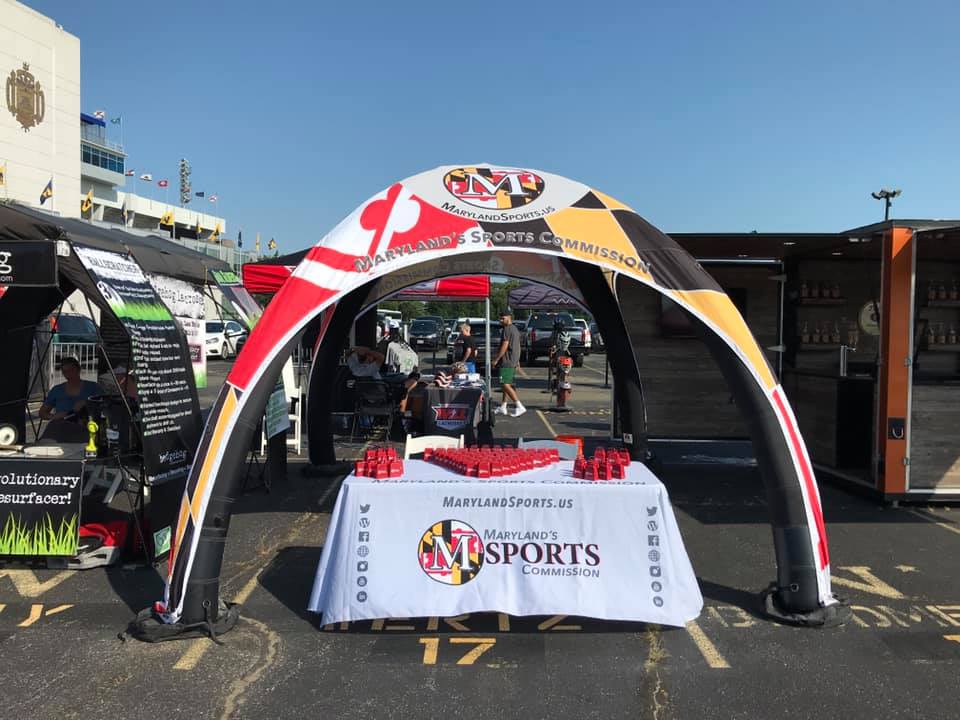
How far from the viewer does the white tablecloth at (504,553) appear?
445cm

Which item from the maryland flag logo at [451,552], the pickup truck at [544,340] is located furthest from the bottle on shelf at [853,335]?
the pickup truck at [544,340]

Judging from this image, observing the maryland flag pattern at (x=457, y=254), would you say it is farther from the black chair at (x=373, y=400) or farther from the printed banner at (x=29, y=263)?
the black chair at (x=373, y=400)

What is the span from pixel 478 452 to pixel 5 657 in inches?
117

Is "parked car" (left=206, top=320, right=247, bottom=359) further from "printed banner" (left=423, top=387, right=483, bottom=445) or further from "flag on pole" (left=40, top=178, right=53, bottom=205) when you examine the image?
"flag on pole" (left=40, top=178, right=53, bottom=205)

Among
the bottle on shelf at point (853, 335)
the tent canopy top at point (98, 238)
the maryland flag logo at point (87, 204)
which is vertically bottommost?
the bottle on shelf at point (853, 335)

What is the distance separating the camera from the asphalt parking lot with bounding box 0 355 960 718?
3613 millimetres

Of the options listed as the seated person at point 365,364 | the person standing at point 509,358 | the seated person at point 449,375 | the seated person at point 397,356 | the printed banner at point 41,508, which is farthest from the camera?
the seated person at point 397,356

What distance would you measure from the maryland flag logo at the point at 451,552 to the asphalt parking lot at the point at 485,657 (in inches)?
12.7

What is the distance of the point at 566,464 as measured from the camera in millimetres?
5230

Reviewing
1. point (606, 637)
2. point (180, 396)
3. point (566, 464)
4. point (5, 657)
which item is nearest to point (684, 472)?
point (566, 464)

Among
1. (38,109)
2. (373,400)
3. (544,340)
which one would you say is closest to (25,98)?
(38,109)

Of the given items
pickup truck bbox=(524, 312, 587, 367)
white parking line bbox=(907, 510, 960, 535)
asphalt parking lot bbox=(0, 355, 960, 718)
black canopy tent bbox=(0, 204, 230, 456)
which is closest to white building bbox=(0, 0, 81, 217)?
pickup truck bbox=(524, 312, 587, 367)

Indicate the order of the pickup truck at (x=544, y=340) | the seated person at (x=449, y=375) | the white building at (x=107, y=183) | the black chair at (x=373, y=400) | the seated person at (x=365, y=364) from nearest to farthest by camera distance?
the seated person at (x=449, y=375) → the black chair at (x=373, y=400) → the seated person at (x=365, y=364) → the pickup truck at (x=544, y=340) → the white building at (x=107, y=183)

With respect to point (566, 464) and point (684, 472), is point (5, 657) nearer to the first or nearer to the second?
point (566, 464)
